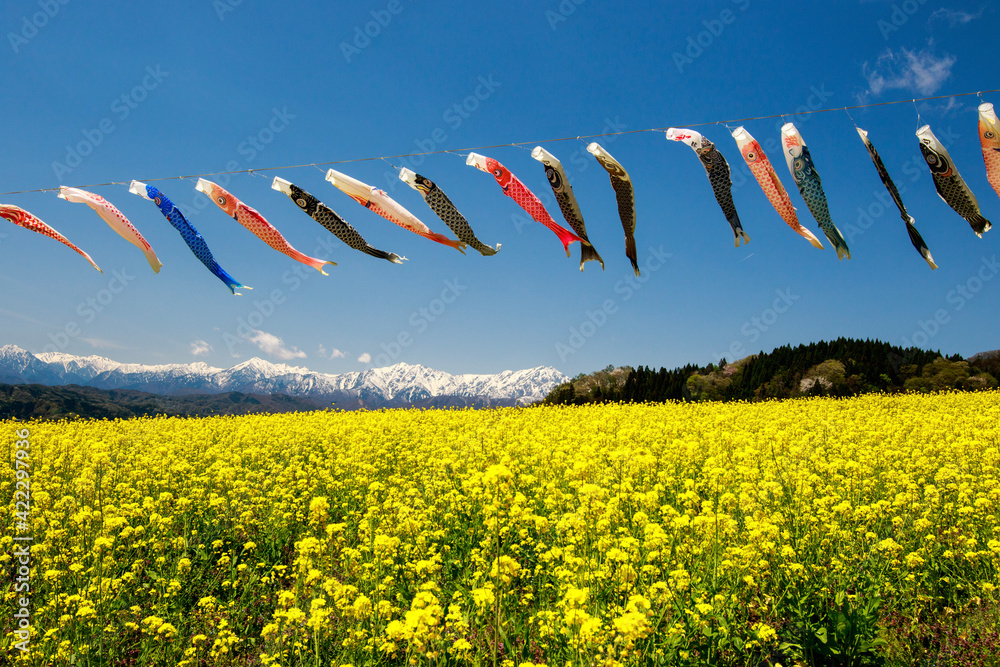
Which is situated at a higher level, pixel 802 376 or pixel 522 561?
pixel 802 376

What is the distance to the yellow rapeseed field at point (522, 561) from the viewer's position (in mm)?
3219

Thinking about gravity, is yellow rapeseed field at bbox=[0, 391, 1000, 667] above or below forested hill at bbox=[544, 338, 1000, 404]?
below

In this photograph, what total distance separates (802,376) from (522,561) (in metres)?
33.8

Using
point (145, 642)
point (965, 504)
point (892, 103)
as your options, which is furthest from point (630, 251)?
point (145, 642)

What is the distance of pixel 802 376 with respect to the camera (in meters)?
32.1

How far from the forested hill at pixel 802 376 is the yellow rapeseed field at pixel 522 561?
21778 mm

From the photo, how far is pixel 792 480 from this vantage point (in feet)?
18.4

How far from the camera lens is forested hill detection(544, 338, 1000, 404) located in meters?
28.7

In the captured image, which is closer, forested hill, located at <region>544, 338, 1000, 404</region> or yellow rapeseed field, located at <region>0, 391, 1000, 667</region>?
yellow rapeseed field, located at <region>0, 391, 1000, 667</region>

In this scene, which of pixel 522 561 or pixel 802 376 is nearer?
pixel 522 561

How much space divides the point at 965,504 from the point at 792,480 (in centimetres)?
151

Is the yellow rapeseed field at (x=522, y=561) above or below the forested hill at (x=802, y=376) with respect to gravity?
below

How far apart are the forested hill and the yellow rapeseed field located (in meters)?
21.8

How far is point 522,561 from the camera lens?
4.86 meters
